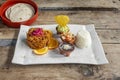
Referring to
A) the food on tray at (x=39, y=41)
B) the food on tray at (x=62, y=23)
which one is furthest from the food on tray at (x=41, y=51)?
the food on tray at (x=62, y=23)

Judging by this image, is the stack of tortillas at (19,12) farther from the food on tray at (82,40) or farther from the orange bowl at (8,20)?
the food on tray at (82,40)

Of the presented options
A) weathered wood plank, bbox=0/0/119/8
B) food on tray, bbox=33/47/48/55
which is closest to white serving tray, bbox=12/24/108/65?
food on tray, bbox=33/47/48/55

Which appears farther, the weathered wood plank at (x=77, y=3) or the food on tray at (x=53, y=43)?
the weathered wood plank at (x=77, y=3)

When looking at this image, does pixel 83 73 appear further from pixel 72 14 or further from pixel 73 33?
pixel 72 14

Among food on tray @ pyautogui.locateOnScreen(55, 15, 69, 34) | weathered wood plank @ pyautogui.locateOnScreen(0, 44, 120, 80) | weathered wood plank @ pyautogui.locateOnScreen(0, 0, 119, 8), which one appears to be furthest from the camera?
weathered wood plank @ pyautogui.locateOnScreen(0, 0, 119, 8)

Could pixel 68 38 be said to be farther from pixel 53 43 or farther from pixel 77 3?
pixel 77 3

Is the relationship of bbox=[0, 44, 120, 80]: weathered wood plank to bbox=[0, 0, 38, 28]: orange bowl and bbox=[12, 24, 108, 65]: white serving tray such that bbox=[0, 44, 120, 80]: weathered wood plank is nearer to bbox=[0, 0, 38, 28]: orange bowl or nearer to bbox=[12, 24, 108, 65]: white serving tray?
bbox=[12, 24, 108, 65]: white serving tray

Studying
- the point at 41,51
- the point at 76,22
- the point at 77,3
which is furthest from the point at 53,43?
the point at 77,3
